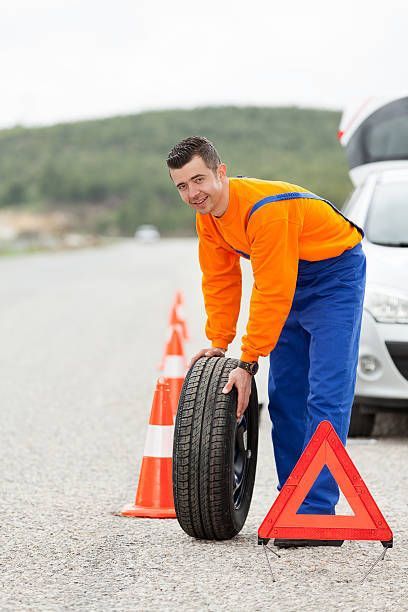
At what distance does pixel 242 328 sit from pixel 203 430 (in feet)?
12.5

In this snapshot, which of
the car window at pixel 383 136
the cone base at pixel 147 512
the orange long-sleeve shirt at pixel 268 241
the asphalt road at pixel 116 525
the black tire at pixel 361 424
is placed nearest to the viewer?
the asphalt road at pixel 116 525

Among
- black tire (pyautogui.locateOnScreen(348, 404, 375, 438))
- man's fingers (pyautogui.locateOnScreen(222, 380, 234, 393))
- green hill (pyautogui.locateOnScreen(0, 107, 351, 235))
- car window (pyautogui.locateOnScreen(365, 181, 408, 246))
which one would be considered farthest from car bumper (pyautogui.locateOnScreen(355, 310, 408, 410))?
green hill (pyautogui.locateOnScreen(0, 107, 351, 235))

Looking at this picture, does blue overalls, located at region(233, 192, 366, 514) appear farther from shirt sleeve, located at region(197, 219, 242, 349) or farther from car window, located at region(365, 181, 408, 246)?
car window, located at region(365, 181, 408, 246)

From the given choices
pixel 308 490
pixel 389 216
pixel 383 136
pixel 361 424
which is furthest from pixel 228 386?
pixel 383 136

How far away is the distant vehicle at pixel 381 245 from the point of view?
7348 millimetres

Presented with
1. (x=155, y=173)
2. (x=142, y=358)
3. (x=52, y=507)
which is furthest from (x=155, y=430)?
(x=155, y=173)

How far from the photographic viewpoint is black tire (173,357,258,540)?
477cm

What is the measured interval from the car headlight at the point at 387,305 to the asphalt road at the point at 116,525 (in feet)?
2.72

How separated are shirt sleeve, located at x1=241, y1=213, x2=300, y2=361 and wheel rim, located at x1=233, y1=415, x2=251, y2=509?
0.58m

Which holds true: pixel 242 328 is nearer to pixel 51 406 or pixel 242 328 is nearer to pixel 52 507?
pixel 51 406

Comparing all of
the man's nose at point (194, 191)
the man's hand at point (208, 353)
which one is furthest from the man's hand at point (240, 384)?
the man's nose at point (194, 191)

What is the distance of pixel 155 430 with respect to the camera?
5.67 meters

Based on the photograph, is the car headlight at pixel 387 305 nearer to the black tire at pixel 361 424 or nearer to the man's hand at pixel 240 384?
the black tire at pixel 361 424

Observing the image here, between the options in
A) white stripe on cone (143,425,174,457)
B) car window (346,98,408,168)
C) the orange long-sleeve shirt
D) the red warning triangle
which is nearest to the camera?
the red warning triangle
